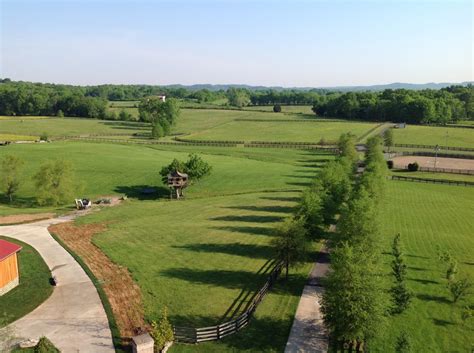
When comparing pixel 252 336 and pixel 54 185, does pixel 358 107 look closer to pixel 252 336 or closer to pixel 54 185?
pixel 54 185

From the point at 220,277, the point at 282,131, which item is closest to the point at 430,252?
the point at 220,277

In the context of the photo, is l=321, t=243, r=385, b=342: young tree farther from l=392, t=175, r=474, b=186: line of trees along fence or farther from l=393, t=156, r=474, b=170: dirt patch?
l=393, t=156, r=474, b=170: dirt patch

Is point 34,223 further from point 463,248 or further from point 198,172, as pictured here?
point 463,248

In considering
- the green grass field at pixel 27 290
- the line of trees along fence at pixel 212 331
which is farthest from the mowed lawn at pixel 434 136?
the green grass field at pixel 27 290

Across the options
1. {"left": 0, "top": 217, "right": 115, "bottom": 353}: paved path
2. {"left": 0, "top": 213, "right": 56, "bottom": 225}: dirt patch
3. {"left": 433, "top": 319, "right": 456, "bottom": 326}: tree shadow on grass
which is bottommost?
{"left": 433, "top": 319, "right": 456, "bottom": 326}: tree shadow on grass

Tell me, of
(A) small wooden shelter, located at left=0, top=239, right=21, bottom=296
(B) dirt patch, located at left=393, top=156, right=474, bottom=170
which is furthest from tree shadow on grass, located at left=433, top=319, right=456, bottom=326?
(B) dirt patch, located at left=393, top=156, right=474, bottom=170

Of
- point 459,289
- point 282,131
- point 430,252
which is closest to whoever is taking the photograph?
point 459,289

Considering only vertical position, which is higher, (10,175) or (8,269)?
(10,175)
